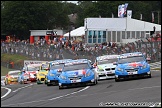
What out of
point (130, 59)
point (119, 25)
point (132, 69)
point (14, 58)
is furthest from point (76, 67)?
point (119, 25)

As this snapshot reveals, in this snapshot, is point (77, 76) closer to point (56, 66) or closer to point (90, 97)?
point (56, 66)

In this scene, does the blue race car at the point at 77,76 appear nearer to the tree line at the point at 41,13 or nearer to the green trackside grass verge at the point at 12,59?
the green trackside grass verge at the point at 12,59

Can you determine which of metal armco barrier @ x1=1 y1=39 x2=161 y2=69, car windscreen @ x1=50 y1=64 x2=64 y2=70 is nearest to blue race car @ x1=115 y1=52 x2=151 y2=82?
car windscreen @ x1=50 y1=64 x2=64 y2=70

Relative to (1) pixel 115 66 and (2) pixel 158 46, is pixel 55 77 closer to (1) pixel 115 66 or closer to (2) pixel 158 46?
(1) pixel 115 66

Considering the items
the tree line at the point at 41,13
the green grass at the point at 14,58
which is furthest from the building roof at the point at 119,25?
the tree line at the point at 41,13

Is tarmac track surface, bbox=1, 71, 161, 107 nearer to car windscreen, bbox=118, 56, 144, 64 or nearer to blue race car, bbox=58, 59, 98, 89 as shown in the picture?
blue race car, bbox=58, 59, 98, 89

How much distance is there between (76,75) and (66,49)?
67.8 ft

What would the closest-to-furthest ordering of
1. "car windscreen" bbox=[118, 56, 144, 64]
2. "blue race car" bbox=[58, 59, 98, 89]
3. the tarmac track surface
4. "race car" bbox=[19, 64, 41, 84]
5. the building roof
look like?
the tarmac track surface < "blue race car" bbox=[58, 59, 98, 89] < "car windscreen" bbox=[118, 56, 144, 64] < "race car" bbox=[19, 64, 41, 84] < the building roof

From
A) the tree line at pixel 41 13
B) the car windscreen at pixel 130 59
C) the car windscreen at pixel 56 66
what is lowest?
the car windscreen at pixel 56 66

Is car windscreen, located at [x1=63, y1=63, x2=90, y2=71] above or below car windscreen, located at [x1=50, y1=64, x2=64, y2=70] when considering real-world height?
above

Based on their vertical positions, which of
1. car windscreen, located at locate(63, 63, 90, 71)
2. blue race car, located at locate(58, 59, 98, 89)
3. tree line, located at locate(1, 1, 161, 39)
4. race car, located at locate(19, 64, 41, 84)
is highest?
tree line, located at locate(1, 1, 161, 39)

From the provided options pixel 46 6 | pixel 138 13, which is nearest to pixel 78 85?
pixel 138 13

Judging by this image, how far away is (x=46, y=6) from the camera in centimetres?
11200

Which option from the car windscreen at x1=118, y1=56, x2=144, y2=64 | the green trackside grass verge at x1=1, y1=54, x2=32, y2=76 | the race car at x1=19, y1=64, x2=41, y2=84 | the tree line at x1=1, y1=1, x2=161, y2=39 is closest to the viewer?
the car windscreen at x1=118, y1=56, x2=144, y2=64
